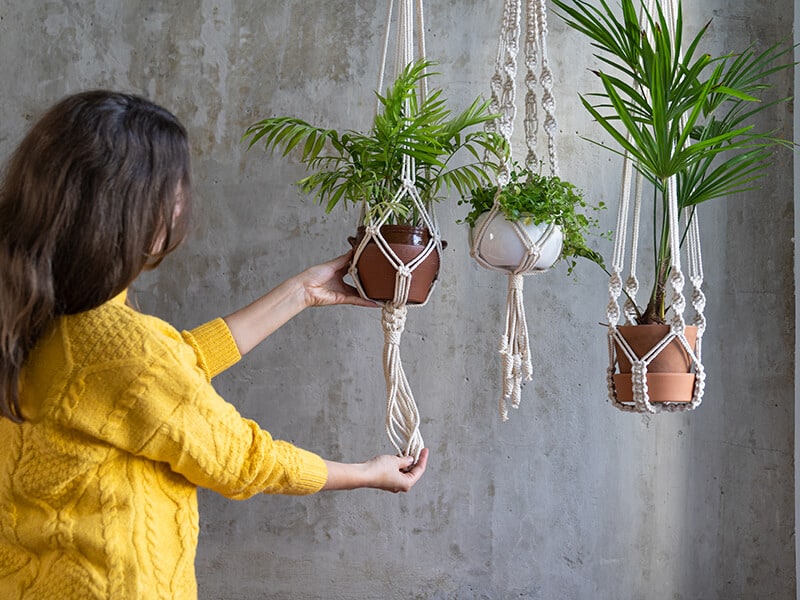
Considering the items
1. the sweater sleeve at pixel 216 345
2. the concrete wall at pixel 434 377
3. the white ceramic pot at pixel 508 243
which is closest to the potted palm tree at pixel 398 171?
the white ceramic pot at pixel 508 243

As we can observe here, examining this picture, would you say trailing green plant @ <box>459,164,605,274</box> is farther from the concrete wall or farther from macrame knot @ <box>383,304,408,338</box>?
the concrete wall

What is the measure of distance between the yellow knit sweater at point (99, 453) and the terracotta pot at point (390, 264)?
22.2 inches

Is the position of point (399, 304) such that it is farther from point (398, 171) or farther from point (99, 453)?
point (99, 453)

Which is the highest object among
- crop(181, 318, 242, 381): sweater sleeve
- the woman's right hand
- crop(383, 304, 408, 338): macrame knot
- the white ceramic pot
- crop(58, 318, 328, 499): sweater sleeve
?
the white ceramic pot

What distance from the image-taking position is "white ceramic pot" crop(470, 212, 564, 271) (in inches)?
72.6

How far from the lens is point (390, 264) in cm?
176

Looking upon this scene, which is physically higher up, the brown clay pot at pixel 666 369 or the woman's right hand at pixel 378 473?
the brown clay pot at pixel 666 369

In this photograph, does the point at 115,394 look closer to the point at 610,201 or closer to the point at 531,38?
the point at 531,38

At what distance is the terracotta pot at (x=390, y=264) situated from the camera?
1.77 meters

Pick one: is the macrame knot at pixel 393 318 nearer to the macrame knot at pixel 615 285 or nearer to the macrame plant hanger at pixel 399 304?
the macrame plant hanger at pixel 399 304

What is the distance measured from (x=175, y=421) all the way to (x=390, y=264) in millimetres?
646

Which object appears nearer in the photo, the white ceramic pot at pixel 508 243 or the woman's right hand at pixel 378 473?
the woman's right hand at pixel 378 473

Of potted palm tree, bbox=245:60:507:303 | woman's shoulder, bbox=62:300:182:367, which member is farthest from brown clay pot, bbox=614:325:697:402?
woman's shoulder, bbox=62:300:182:367

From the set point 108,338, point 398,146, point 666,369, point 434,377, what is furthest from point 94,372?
point 434,377
